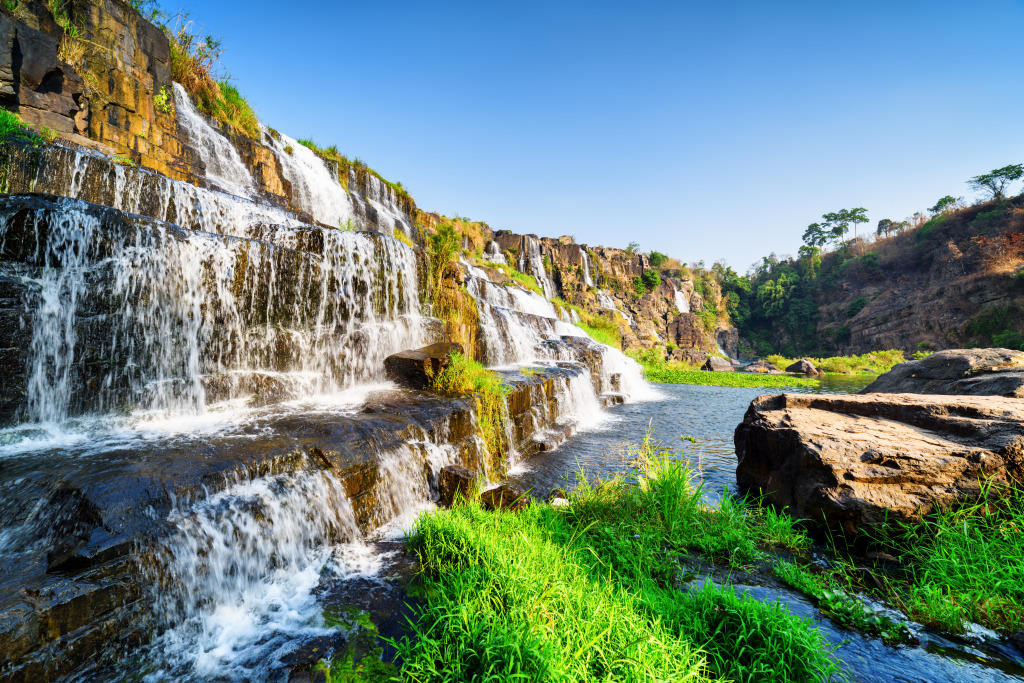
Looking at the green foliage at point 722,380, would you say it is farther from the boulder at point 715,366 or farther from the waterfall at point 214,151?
the waterfall at point 214,151

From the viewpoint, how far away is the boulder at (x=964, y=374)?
4988 mm

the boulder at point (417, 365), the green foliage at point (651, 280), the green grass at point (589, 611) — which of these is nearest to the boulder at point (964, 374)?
the green grass at point (589, 611)

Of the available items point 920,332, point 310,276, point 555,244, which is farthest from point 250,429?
point 920,332

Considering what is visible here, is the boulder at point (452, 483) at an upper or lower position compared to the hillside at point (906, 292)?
lower

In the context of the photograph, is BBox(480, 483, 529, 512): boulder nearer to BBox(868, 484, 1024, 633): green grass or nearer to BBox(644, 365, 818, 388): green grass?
BBox(868, 484, 1024, 633): green grass

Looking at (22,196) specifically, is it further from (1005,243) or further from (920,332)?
(1005,243)

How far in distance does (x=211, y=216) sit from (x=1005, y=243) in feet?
181

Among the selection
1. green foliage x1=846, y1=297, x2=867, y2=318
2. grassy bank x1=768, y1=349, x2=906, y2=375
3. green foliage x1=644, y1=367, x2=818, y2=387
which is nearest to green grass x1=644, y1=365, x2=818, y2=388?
green foliage x1=644, y1=367, x2=818, y2=387

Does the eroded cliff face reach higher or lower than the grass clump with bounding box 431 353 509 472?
higher

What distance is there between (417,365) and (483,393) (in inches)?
48.7


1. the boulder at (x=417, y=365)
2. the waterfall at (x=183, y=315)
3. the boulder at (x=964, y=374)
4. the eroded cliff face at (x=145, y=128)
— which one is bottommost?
the boulder at (x=964, y=374)

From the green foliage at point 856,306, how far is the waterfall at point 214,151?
55.8 metres

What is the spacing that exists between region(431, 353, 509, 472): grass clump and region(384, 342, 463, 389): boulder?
0.39 ft

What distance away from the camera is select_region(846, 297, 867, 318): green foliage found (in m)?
42.4
